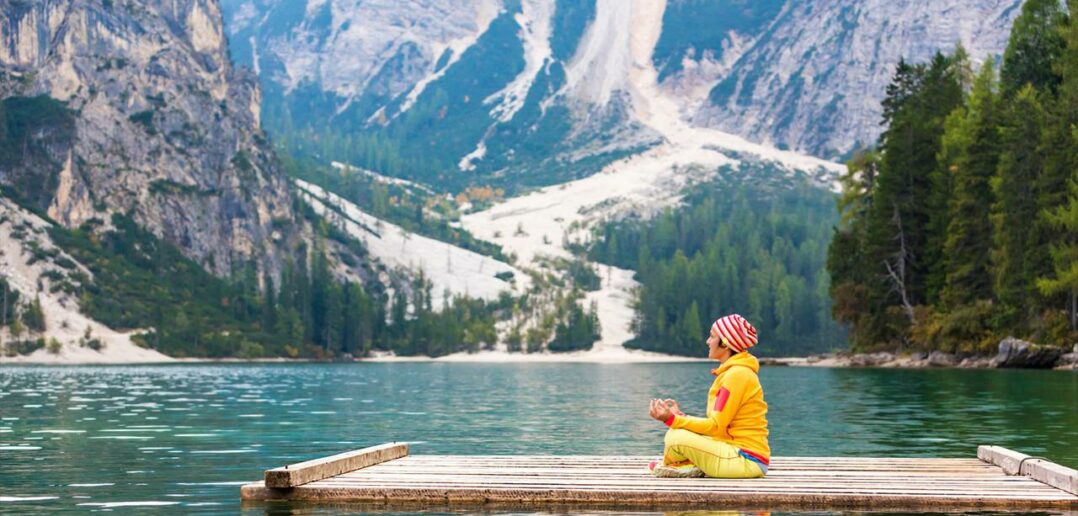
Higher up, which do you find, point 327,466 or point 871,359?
point 871,359

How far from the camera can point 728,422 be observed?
2125 cm

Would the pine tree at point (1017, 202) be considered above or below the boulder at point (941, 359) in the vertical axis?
above

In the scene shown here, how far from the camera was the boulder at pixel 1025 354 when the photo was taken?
95688mm

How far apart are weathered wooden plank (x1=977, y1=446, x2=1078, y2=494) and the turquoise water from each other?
5584 mm

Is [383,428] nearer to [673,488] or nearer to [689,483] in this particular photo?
[689,483]

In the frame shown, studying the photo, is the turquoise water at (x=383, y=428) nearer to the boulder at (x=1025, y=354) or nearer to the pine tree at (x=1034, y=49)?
the boulder at (x=1025, y=354)

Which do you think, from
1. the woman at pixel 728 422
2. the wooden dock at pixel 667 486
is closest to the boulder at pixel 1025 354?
the wooden dock at pixel 667 486

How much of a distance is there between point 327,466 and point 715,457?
6371 millimetres

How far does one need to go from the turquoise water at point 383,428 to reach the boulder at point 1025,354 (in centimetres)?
1849

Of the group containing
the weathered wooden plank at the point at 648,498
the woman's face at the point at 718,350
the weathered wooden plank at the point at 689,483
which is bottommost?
the weathered wooden plank at the point at 648,498

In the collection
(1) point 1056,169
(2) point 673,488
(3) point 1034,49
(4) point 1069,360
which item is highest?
(3) point 1034,49

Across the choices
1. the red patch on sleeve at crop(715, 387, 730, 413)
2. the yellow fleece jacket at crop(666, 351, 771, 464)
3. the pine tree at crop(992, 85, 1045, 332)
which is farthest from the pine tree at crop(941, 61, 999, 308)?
the red patch on sleeve at crop(715, 387, 730, 413)

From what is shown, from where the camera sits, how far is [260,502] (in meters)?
21.0

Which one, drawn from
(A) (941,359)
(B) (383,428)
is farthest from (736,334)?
(A) (941,359)
